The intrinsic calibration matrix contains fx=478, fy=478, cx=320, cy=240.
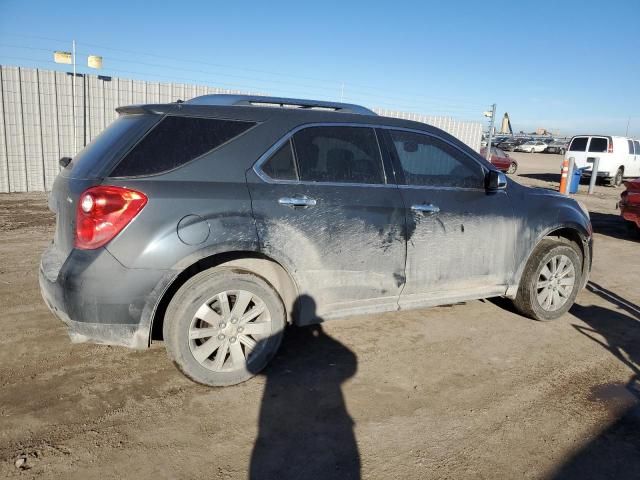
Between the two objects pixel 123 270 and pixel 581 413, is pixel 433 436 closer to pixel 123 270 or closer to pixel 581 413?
pixel 581 413

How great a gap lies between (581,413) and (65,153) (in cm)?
1142

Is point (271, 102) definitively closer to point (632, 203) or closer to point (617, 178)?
point (632, 203)

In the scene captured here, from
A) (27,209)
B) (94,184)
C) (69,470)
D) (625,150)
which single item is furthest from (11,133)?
(625,150)


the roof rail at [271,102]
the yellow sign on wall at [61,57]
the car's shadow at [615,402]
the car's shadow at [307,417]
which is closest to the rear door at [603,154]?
the car's shadow at [615,402]

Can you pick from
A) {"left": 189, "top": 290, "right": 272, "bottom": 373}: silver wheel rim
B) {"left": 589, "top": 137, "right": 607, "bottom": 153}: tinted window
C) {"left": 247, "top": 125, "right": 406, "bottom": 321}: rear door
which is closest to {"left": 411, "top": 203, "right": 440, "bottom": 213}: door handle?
{"left": 247, "top": 125, "right": 406, "bottom": 321}: rear door

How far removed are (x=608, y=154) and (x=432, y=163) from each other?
19111mm

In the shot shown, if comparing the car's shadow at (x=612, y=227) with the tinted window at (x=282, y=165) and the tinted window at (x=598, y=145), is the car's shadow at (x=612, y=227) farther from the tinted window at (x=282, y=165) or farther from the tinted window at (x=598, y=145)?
the tinted window at (x=598, y=145)

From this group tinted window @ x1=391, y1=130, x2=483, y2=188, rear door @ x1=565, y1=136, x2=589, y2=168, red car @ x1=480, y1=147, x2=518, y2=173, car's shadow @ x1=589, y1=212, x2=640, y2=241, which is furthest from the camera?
red car @ x1=480, y1=147, x2=518, y2=173

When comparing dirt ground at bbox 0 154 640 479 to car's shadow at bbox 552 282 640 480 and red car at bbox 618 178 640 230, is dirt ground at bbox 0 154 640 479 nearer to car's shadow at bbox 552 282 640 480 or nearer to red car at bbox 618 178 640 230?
car's shadow at bbox 552 282 640 480

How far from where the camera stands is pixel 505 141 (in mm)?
51719

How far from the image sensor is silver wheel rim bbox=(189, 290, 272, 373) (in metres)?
3.11

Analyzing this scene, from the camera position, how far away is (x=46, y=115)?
34.9 feet

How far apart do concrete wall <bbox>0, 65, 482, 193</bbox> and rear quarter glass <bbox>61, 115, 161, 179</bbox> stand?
864 cm

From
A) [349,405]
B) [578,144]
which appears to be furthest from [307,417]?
[578,144]
